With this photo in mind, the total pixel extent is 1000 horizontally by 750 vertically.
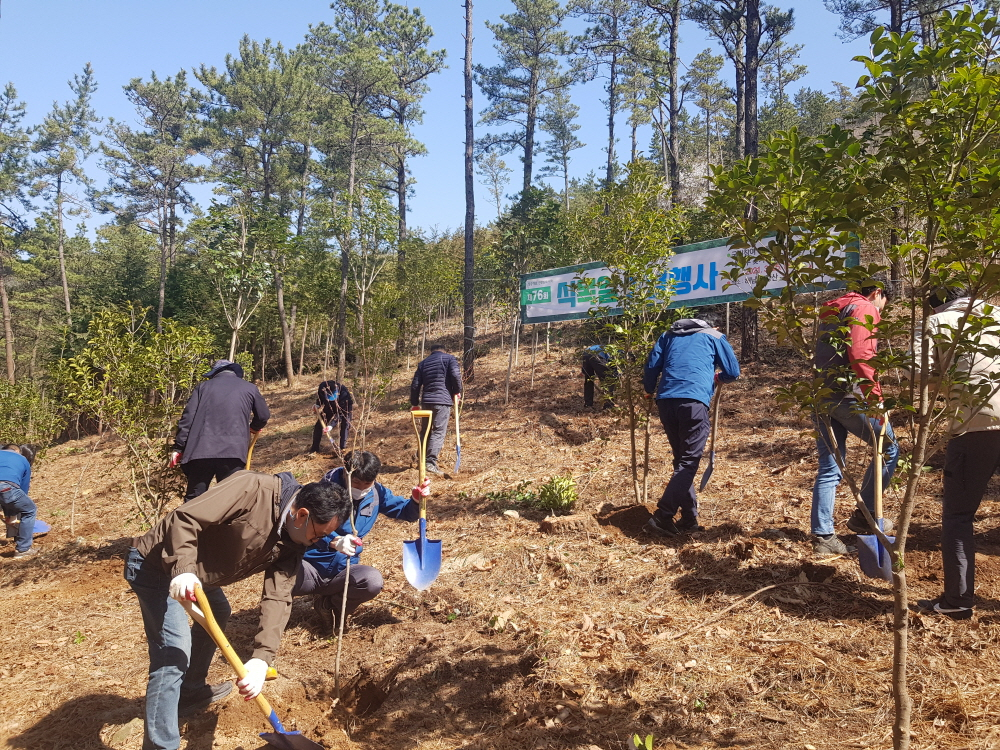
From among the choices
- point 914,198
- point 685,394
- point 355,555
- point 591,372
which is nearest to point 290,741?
point 355,555

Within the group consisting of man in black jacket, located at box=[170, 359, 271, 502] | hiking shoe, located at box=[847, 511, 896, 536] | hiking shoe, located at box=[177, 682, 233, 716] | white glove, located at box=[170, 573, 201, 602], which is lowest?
hiking shoe, located at box=[177, 682, 233, 716]

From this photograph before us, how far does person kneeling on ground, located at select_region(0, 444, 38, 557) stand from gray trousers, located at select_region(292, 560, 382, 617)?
4.70 metres

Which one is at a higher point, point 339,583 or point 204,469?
point 204,469

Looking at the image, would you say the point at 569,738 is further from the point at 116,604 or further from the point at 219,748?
the point at 116,604

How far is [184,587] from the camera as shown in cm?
247

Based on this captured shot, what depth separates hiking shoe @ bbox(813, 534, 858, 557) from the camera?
414cm

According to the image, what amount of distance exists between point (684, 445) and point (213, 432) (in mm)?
3643

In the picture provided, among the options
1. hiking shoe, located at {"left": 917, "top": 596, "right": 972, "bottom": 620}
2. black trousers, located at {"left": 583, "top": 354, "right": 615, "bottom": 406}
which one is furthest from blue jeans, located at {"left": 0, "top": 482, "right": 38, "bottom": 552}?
hiking shoe, located at {"left": 917, "top": 596, "right": 972, "bottom": 620}

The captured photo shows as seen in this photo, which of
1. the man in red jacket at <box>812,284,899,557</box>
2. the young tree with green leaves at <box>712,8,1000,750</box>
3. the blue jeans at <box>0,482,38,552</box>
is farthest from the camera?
the blue jeans at <box>0,482,38,552</box>

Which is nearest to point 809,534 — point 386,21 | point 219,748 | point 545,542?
point 545,542

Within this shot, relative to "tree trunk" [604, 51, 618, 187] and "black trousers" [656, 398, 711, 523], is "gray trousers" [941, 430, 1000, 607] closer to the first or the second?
"black trousers" [656, 398, 711, 523]

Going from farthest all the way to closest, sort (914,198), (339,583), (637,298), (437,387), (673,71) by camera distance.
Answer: (673,71)
(437,387)
(637,298)
(339,583)
(914,198)

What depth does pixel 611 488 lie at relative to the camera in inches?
259

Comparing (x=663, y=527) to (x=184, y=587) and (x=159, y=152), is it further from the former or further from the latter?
(x=159, y=152)
